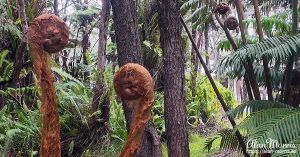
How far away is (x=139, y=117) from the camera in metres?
0.70

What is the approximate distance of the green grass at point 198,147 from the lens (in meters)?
4.29

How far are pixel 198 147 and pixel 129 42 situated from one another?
260 centimetres

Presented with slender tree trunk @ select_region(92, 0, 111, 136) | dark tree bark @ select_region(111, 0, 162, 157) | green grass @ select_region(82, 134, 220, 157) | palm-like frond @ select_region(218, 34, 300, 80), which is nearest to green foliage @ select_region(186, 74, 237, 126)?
green grass @ select_region(82, 134, 220, 157)

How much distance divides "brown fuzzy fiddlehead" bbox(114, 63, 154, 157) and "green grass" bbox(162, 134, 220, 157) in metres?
3.54

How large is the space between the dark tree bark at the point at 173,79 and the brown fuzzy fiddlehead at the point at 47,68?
5.03 ft

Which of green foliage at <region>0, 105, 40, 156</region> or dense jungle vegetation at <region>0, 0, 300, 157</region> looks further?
green foliage at <region>0, 105, 40, 156</region>

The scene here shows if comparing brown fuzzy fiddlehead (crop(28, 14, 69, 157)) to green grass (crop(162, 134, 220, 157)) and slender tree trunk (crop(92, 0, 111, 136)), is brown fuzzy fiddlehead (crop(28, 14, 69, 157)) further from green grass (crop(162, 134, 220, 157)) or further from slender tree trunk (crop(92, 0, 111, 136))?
green grass (crop(162, 134, 220, 157))

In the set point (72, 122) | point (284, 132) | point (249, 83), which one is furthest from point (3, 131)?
point (284, 132)

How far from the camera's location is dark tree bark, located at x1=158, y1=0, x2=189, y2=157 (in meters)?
2.28

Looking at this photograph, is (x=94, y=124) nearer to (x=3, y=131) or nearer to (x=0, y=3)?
(x=3, y=131)

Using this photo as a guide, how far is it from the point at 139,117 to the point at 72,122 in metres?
3.53

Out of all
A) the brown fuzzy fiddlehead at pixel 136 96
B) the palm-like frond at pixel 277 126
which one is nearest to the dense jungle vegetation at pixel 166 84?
the palm-like frond at pixel 277 126

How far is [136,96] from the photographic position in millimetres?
728

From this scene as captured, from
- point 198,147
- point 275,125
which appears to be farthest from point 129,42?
point 198,147
